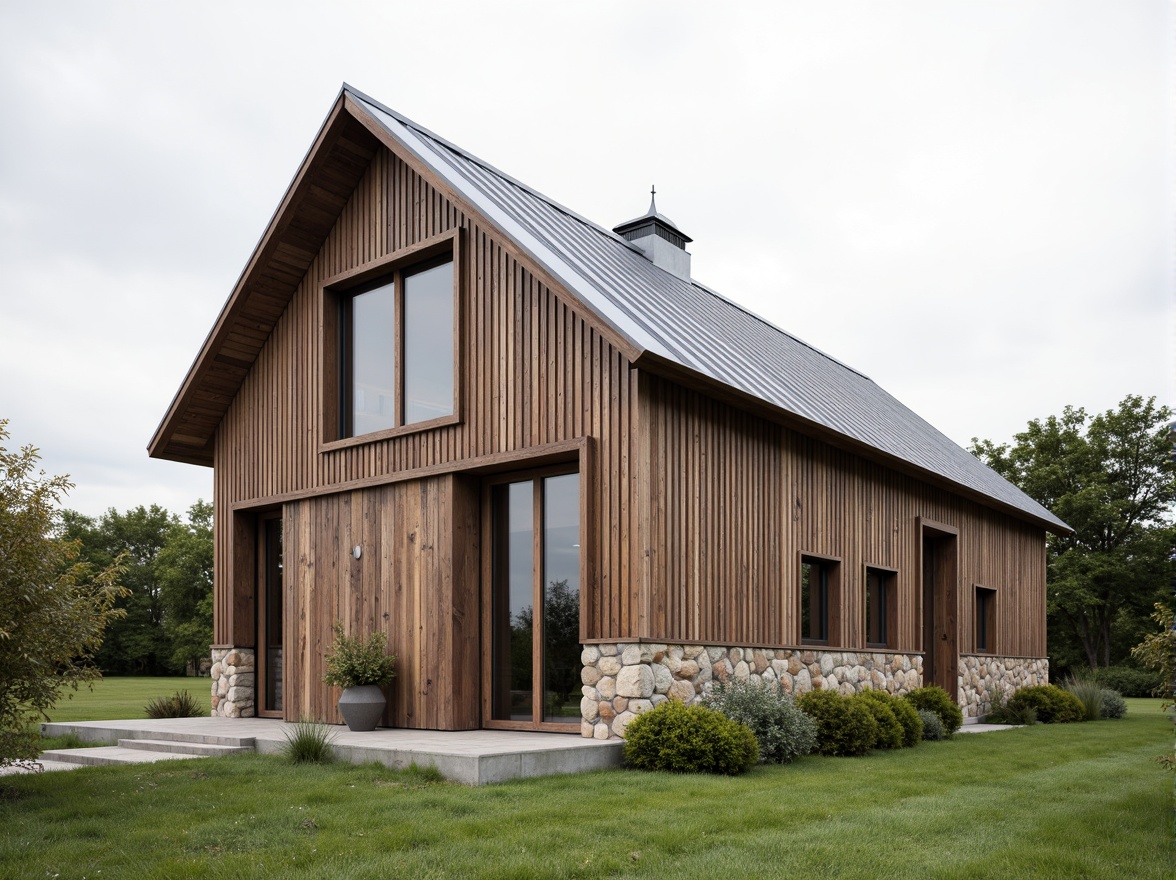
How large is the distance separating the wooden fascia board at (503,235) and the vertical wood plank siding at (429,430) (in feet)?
1.01

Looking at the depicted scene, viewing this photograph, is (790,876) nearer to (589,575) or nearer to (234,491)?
(589,575)

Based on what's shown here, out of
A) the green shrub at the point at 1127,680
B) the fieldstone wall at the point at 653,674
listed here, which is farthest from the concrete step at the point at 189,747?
the green shrub at the point at 1127,680

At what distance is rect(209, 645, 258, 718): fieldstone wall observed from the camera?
47.5 feet

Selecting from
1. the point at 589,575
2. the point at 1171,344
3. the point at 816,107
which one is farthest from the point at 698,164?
the point at 1171,344

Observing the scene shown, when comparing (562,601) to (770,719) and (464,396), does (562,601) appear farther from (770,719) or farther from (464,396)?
(464,396)

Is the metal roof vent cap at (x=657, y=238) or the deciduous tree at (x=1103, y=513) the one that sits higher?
the metal roof vent cap at (x=657, y=238)

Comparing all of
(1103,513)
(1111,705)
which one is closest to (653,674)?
(1111,705)

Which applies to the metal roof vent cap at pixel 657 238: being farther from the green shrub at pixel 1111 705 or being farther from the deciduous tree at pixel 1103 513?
the deciduous tree at pixel 1103 513

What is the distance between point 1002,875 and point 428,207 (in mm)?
9522

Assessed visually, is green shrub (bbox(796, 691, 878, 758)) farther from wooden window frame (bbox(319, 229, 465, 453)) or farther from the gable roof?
wooden window frame (bbox(319, 229, 465, 453))

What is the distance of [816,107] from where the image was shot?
1578 cm

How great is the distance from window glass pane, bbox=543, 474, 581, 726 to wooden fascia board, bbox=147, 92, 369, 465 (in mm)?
5255

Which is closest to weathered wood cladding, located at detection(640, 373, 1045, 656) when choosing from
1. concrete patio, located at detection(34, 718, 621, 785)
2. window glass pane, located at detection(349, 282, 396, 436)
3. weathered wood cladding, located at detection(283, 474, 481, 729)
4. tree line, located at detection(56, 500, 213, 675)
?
concrete patio, located at detection(34, 718, 621, 785)

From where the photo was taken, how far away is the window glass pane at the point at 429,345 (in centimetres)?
1218
